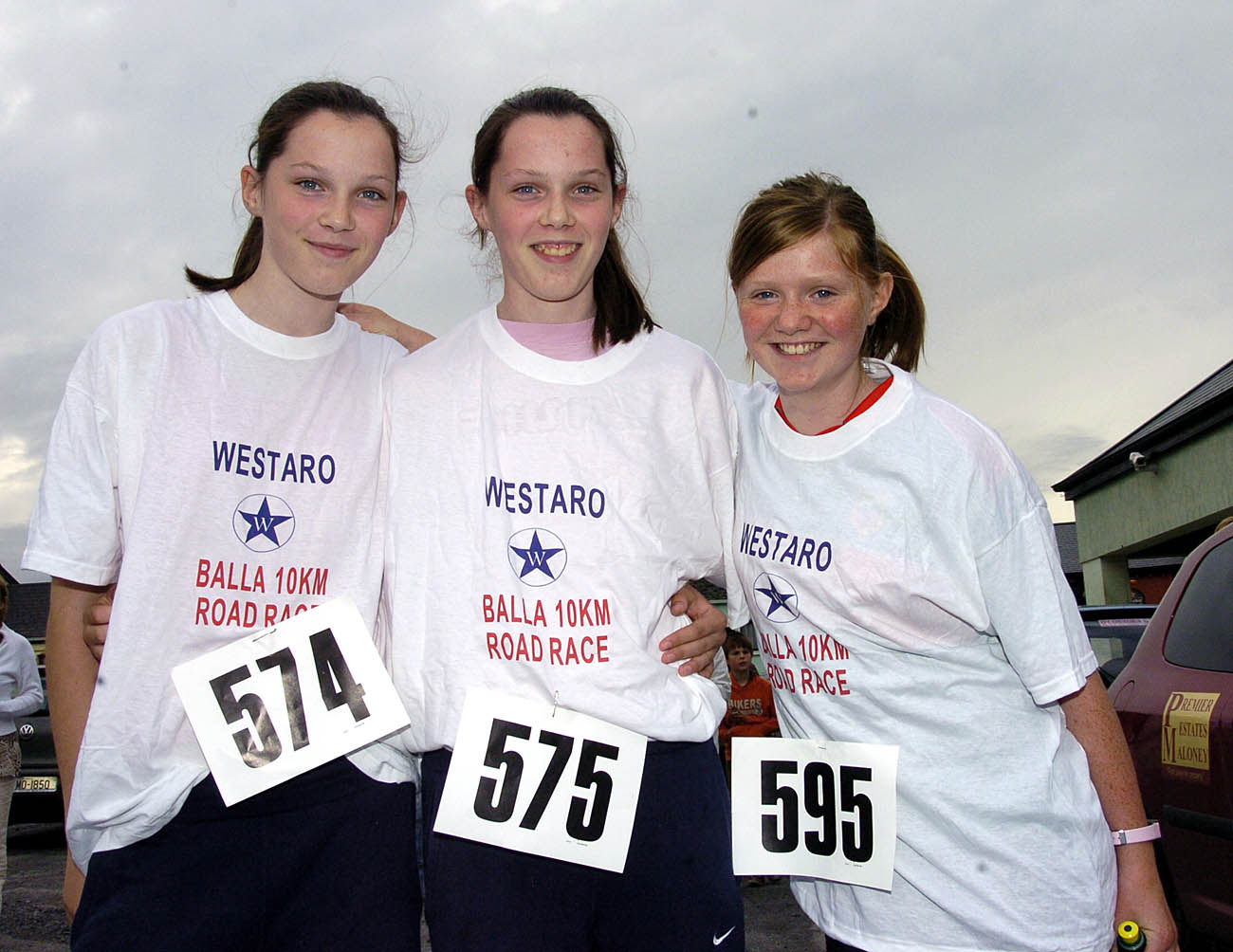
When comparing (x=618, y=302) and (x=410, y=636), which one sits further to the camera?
(x=618, y=302)

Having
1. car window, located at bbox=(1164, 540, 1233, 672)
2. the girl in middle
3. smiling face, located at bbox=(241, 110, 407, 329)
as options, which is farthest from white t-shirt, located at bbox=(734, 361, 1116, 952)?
car window, located at bbox=(1164, 540, 1233, 672)

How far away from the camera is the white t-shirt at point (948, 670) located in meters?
2.04

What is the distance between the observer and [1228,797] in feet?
11.0

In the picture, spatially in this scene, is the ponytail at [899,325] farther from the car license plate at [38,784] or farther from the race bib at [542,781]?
the car license plate at [38,784]

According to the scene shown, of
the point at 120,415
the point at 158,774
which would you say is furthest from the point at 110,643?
the point at 120,415

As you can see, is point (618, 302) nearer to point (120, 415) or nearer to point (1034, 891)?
point (120, 415)

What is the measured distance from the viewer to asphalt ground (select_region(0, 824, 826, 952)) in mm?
5875

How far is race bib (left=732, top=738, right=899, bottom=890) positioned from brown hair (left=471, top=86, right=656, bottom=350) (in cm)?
90

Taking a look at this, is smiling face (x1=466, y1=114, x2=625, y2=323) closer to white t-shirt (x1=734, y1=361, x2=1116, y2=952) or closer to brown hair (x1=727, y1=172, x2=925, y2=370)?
brown hair (x1=727, y1=172, x2=925, y2=370)

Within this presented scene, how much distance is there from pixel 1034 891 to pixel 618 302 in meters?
1.41

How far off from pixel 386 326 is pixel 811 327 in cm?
97

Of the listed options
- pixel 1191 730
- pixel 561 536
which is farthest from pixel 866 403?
pixel 1191 730

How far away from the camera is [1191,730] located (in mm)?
3582

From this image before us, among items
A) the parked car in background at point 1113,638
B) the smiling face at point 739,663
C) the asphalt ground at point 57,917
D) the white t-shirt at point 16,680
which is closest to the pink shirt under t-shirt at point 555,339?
the asphalt ground at point 57,917
